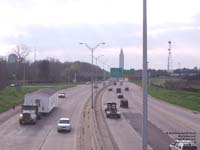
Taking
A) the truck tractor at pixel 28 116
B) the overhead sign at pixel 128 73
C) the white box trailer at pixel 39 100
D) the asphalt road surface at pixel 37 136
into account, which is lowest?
the asphalt road surface at pixel 37 136

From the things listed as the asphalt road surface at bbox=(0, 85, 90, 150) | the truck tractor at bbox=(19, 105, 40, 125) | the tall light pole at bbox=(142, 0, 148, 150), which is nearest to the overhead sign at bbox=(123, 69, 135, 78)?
the asphalt road surface at bbox=(0, 85, 90, 150)

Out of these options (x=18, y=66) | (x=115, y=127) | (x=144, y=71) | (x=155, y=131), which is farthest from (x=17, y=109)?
(x=18, y=66)

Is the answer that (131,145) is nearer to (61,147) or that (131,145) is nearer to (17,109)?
(61,147)

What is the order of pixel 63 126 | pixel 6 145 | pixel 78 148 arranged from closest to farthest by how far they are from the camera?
pixel 78 148
pixel 6 145
pixel 63 126

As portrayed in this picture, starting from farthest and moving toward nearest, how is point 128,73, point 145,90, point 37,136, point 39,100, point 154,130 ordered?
point 128,73, point 39,100, point 154,130, point 37,136, point 145,90

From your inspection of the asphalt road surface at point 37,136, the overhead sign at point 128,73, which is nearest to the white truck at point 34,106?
the asphalt road surface at point 37,136

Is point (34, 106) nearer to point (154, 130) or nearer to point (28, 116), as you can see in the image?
point (28, 116)

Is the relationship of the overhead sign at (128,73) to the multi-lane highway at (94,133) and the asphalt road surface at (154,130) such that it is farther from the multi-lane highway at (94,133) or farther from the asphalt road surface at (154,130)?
the multi-lane highway at (94,133)

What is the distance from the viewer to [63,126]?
51.5 metres

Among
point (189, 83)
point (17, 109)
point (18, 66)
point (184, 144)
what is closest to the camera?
point (184, 144)

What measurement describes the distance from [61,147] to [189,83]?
113m

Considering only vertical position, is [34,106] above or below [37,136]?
above

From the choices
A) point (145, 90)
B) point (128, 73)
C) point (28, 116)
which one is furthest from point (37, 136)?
point (128, 73)

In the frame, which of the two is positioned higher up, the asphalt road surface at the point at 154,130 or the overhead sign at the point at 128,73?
the overhead sign at the point at 128,73
